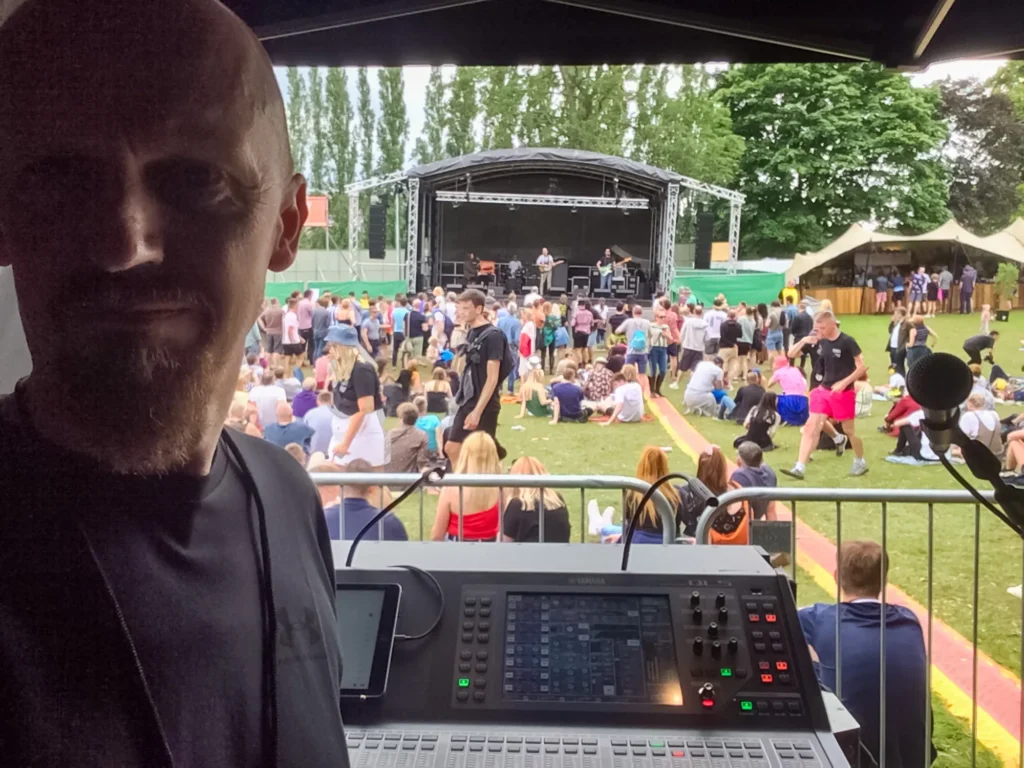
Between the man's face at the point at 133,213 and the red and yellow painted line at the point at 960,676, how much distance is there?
156 cm

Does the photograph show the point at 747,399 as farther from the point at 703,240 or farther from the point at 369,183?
the point at 369,183

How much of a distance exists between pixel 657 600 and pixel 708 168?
1286mm

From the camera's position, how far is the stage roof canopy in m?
1.96

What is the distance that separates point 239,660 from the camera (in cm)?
55

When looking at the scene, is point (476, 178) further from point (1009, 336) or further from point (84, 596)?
point (84, 596)

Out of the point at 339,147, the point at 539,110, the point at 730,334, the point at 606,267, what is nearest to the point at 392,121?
the point at 339,147

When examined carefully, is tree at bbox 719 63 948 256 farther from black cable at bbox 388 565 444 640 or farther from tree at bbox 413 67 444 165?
black cable at bbox 388 565 444 640

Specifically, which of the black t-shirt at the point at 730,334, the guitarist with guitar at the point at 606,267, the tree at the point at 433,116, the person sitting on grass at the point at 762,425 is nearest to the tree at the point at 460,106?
the tree at the point at 433,116

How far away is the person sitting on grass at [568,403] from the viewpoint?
359 cm

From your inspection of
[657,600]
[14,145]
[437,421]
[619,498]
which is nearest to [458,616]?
[657,600]

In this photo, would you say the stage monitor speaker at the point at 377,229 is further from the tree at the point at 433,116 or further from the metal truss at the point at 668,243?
the metal truss at the point at 668,243

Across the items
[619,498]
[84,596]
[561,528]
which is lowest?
[561,528]

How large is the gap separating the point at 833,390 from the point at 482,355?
1432mm

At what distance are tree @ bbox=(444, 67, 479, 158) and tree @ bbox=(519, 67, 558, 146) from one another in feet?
0.37
